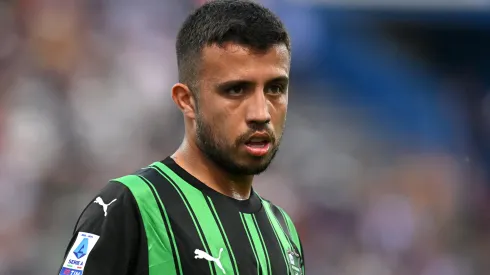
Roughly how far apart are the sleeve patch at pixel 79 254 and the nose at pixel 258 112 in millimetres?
536

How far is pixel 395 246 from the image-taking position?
7.15 meters

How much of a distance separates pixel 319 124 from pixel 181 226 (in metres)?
5.46

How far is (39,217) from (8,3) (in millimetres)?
1960

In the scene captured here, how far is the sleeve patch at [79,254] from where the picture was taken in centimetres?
200

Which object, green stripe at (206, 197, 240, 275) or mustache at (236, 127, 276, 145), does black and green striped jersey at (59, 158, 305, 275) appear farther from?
mustache at (236, 127, 276, 145)

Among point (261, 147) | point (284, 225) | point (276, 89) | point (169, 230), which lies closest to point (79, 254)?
point (169, 230)

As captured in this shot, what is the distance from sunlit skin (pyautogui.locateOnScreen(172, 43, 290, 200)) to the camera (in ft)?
7.14

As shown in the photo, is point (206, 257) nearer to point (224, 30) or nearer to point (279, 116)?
point (279, 116)

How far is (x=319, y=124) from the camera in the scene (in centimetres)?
749

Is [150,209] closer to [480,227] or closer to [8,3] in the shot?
[8,3]

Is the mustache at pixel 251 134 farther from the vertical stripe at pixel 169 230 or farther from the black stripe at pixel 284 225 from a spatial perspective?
the black stripe at pixel 284 225

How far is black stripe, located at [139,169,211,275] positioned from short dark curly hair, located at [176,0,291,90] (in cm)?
31

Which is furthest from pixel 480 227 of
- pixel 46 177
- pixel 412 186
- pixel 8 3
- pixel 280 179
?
pixel 8 3

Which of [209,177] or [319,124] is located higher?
[209,177]
